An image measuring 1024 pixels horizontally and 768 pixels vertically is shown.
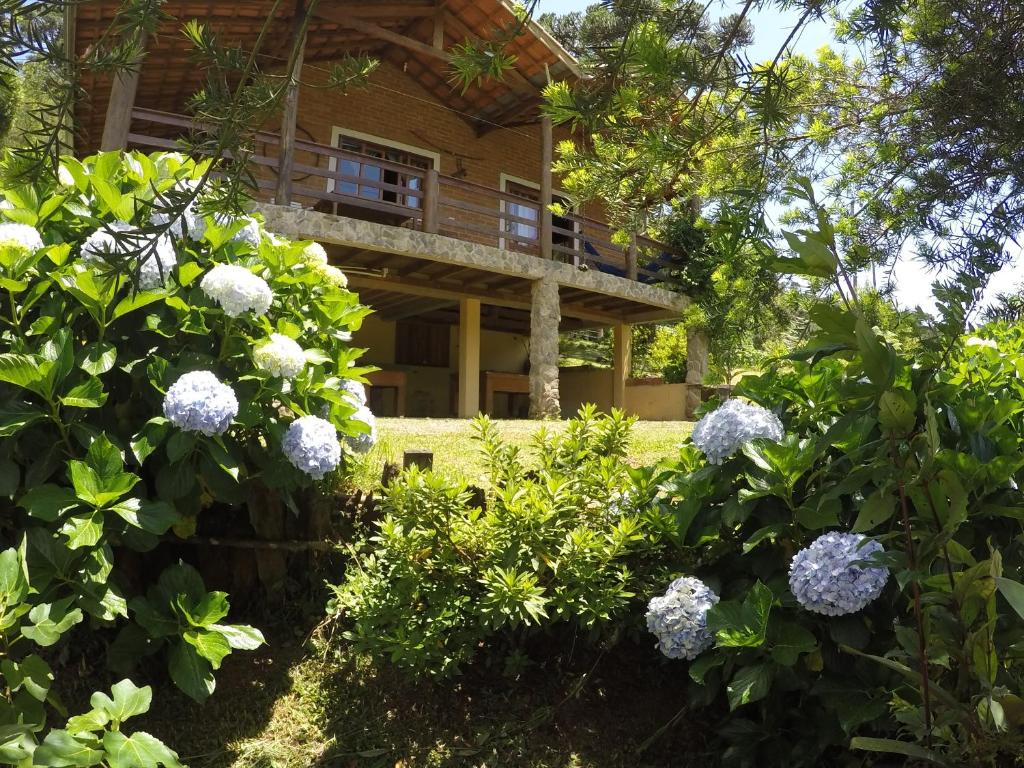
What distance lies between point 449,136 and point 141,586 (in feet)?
35.4

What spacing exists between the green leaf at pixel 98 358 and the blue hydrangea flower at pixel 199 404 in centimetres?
20

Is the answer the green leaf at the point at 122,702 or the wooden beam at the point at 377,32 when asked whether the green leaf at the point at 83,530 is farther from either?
the wooden beam at the point at 377,32

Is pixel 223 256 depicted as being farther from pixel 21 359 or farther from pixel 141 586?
pixel 141 586

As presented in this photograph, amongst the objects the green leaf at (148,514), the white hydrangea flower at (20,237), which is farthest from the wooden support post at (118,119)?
the green leaf at (148,514)

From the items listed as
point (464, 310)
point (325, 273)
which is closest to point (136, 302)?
point (325, 273)

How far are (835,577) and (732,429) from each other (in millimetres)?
530

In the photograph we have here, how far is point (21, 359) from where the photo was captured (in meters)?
2.17

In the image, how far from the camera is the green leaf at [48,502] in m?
2.13

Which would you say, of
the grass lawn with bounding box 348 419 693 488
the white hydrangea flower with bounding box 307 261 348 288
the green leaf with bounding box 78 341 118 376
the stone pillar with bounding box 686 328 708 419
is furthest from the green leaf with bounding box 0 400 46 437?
the stone pillar with bounding box 686 328 708 419

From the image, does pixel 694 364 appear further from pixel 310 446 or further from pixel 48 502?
pixel 48 502

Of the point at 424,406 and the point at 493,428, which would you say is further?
the point at 424,406

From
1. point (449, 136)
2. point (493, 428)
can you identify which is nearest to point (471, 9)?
point (449, 136)

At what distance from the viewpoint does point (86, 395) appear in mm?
2234

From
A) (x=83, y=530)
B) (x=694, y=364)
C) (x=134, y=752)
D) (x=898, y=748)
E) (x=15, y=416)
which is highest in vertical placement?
(x=694, y=364)
